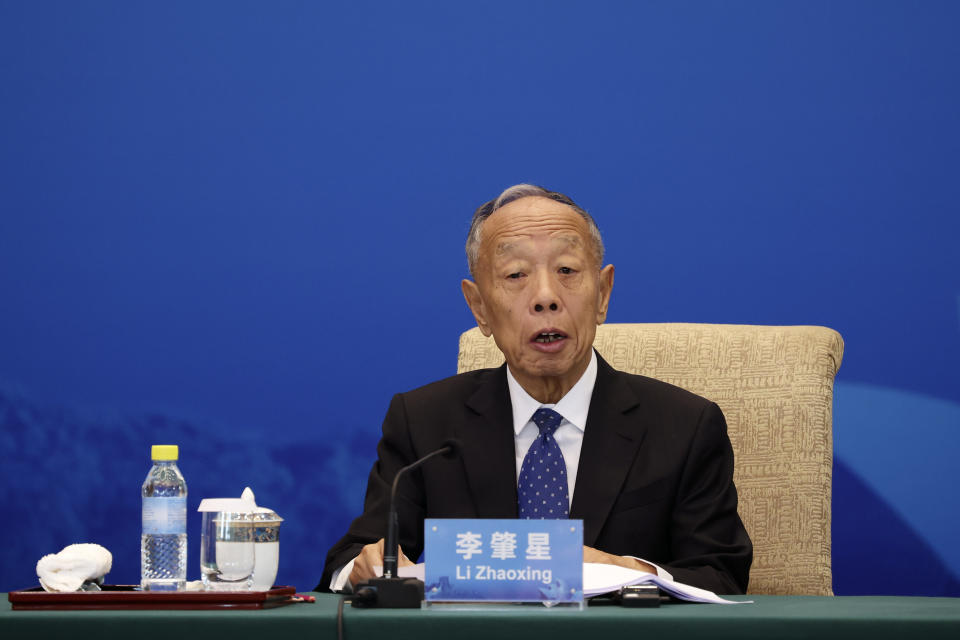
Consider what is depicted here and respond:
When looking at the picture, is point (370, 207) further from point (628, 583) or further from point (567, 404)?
point (628, 583)

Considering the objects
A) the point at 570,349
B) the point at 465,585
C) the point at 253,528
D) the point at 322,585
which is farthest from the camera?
the point at 570,349

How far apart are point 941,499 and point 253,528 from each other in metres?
1.94

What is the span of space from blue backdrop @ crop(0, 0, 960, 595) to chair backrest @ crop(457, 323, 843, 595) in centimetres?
65

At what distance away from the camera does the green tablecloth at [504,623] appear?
993 millimetres

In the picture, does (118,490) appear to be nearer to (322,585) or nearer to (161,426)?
(161,426)

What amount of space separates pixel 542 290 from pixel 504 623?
924 millimetres

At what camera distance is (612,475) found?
1808 mm

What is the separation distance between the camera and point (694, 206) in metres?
2.78

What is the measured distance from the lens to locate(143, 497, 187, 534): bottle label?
131 cm

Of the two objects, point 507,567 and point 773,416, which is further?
point 773,416

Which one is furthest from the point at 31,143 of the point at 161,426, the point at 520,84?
the point at 520,84

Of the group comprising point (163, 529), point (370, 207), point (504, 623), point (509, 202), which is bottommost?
point (504, 623)

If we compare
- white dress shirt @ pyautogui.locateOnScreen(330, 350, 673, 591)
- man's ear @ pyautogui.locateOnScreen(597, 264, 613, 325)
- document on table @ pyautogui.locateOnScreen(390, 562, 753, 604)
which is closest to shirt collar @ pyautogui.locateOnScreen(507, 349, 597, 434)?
white dress shirt @ pyautogui.locateOnScreen(330, 350, 673, 591)

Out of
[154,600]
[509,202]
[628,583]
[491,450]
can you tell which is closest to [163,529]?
[154,600]
